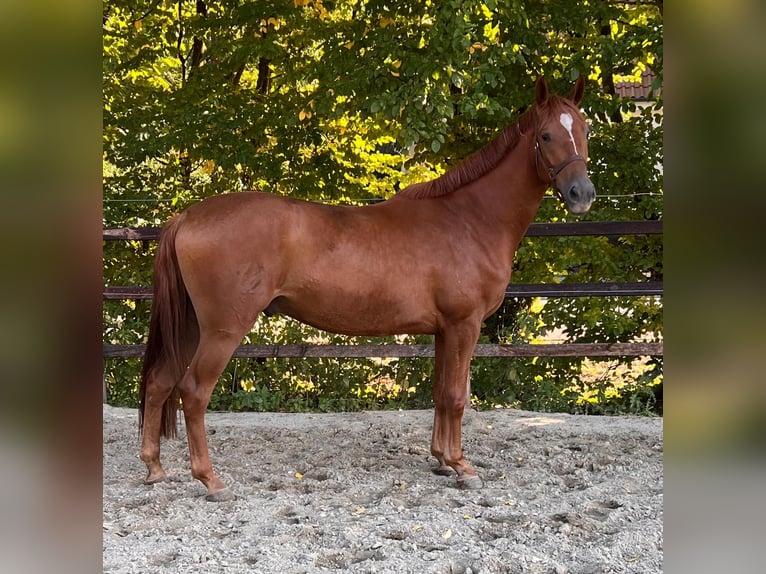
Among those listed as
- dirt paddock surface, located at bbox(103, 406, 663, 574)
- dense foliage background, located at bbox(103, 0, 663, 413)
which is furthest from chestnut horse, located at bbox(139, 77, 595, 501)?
dense foliage background, located at bbox(103, 0, 663, 413)

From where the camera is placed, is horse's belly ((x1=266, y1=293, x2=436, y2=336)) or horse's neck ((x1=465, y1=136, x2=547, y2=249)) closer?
horse's belly ((x1=266, y1=293, x2=436, y2=336))

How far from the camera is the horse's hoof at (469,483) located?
3912mm

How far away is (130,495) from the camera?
Result: 147 inches

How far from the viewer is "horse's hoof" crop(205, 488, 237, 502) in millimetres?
3639

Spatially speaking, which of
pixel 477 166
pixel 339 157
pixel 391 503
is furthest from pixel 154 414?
pixel 339 157

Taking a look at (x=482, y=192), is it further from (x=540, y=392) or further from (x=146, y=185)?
(x=146, y=185)

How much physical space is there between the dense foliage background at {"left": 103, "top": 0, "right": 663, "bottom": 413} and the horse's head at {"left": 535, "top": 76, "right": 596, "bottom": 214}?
7.15 ft

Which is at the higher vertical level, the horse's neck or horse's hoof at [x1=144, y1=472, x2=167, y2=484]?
the horse's neck

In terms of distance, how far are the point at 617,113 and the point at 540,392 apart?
2.94 meters

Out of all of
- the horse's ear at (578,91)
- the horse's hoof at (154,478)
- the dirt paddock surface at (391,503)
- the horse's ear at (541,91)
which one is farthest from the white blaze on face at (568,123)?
the horse's hoof at (154,478)

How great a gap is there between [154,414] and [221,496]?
0.68 metres

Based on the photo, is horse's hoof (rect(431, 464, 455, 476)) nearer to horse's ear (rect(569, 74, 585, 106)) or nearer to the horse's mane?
the horse's mane

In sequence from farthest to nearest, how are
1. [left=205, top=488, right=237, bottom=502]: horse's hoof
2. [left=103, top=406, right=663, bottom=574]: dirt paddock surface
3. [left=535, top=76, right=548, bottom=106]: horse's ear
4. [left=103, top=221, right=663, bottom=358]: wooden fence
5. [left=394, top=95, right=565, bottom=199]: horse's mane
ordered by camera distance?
[left=103, top=221, right=663, bottom=358]: wooden fence → [left=394, top=95, right=565, bottom=199]: horse's mane → [left=535, top=76, right=548, bottom=106]: horse's ear → [left=205, top=488, right=237, bottom=502]: horse's hoof → [left=103, top=406, right=663, bottom=574]: dirt paddock surface

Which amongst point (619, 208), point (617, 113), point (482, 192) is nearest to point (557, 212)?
point (619, 208)
